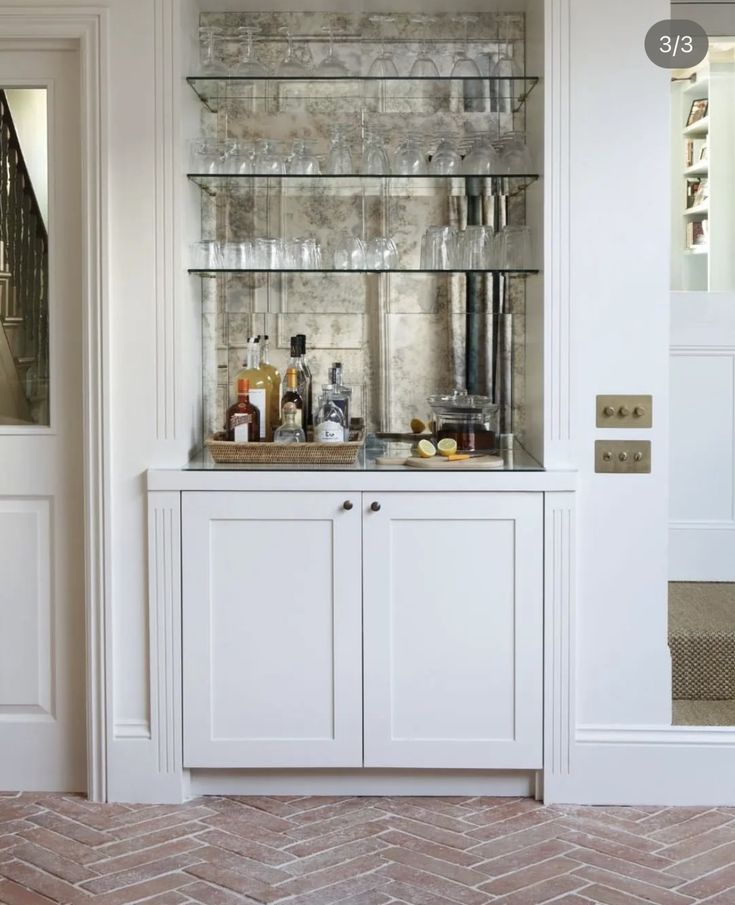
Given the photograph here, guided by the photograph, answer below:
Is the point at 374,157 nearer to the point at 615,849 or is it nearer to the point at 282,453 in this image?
the point at 282,453

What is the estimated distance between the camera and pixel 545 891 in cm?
277

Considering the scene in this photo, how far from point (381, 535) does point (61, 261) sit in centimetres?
124

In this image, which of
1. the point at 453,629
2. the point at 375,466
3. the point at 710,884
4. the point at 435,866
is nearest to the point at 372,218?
the point at 375,466

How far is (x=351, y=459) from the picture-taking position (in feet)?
11.0

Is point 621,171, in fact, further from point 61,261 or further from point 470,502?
point 61,261

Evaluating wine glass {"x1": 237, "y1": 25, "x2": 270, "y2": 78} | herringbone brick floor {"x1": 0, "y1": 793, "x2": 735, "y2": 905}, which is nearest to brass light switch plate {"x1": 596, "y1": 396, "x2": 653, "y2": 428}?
herringbone brick floor {"x1": 0, "y1": 793, "x2": 735, "y2": 905}

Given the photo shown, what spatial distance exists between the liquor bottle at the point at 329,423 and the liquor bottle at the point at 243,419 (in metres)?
0.19

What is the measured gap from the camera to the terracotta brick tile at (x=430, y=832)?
3.05 metres

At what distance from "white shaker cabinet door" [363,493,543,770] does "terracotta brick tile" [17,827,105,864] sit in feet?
2.63

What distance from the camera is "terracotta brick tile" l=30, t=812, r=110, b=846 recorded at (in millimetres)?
3090

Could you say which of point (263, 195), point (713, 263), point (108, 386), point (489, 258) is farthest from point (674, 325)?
point (108, 386)

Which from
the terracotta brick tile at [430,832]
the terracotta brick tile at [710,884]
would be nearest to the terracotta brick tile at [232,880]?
the terracotta brick tile at [430,832]

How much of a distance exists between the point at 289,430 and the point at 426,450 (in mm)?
412

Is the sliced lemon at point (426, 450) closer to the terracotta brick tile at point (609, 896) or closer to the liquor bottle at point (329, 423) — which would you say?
the liquor bottle at point (329, 423)
